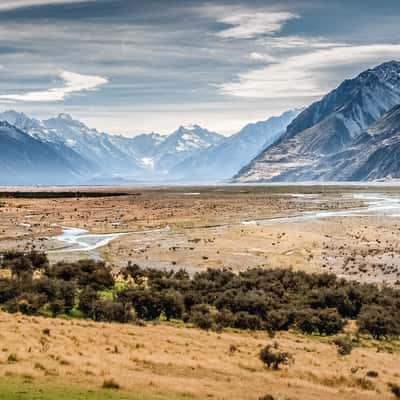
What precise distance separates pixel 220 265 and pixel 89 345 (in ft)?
113

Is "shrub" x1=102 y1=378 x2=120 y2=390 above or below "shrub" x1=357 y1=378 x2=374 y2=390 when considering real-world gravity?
above

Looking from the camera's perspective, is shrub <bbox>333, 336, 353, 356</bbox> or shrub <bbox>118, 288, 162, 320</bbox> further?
shrub <bbox>118, 288, 162, 320</bbox>

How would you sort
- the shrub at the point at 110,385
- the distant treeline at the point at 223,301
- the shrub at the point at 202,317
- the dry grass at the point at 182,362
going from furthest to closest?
the distant treeline at the point at 223,301, the shrub at the point at 202,317, the dry grass at the point at 182,362, the shrub at the point at 110,385

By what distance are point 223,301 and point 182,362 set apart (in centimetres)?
1586

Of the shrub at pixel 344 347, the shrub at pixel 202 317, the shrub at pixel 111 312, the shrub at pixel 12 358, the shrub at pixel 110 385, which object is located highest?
the shrub at pixel 12 358

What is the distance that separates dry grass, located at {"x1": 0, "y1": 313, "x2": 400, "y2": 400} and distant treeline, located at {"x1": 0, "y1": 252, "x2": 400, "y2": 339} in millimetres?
2488

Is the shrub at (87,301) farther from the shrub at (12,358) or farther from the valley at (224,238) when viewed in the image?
the valley at (224,238)

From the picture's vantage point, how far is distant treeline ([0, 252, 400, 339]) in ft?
132

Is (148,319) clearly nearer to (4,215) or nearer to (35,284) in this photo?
(35,284)

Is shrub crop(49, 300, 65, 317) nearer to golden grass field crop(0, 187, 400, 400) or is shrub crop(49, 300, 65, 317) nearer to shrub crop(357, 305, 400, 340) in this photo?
golden grass field crop(0, 187, 400, 400)

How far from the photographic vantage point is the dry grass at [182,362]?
24.2 m

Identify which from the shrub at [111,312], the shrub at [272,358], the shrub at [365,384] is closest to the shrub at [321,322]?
the shrub at [272,358]

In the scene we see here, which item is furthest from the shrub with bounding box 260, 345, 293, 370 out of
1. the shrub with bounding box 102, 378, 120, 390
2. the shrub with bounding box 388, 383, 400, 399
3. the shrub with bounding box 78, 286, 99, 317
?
the shrub with bounding box 78, 286, 99, 317

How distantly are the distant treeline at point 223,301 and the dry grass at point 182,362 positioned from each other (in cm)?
249
